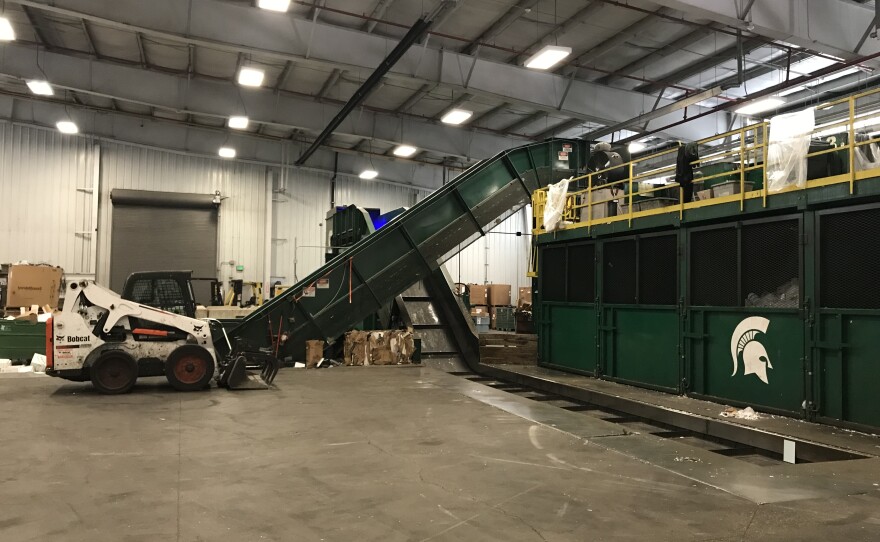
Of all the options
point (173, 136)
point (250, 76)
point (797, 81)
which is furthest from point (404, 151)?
point (797, 81)

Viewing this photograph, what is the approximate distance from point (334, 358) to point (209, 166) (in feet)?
41.9

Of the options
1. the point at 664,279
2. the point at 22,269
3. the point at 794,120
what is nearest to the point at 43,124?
the point at 22,269

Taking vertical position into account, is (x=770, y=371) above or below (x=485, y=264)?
below

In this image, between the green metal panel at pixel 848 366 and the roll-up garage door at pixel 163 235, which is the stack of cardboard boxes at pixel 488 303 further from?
the green metal panel at pixel 848 366

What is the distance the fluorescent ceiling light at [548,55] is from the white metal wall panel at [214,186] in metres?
14.1

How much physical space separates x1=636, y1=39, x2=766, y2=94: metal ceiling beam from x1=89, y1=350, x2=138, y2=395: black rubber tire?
14.6 metres

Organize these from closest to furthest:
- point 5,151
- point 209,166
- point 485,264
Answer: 1. point 5,151
2. point 209,166
3. point 485,264

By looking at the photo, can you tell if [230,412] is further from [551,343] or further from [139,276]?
[551,343]

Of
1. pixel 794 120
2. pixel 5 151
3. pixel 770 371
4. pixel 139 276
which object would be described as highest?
pixel 5 151

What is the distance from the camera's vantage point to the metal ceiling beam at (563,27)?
44.2ft

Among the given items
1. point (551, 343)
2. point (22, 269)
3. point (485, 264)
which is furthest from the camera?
point (485, 264)

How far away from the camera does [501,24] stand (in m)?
14.4

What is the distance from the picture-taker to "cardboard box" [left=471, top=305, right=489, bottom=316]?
24.7m

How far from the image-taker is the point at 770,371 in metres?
7.95
